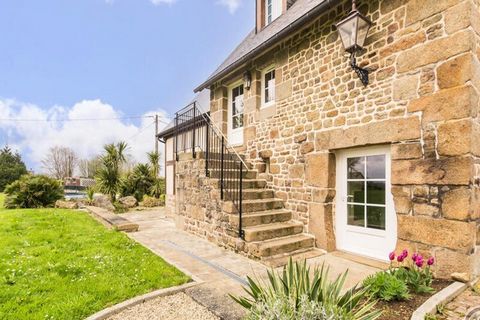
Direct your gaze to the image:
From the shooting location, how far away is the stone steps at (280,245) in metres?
4.43

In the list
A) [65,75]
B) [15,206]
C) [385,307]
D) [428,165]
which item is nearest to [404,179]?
[428,165]

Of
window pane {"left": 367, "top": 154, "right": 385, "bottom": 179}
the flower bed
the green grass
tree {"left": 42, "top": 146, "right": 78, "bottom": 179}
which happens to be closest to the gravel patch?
the green grass

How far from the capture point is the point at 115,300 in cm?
291

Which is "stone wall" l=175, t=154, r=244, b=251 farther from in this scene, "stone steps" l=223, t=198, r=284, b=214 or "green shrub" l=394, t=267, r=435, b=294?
"green shrub" l=394, t=267, r=435, b=294

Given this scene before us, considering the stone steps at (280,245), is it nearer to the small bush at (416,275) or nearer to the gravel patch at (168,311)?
the gravel patch at (168,311)

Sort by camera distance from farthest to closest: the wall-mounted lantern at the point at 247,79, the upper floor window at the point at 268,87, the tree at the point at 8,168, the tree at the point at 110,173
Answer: the tree at the point at 8,168, the tree at the point at 110,173, the wall-mounted lantern at the point at 247,79, the upper floor window at the point at 268,87

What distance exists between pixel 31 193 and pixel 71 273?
365 inches

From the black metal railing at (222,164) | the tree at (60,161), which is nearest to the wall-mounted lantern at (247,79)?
the black metal railing at (222,164)

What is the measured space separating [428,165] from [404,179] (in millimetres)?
357

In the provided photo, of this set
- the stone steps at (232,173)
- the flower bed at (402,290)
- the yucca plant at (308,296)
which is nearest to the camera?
the yucca plant at (308,296)

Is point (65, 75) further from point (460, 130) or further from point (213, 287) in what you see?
point (460, 130)

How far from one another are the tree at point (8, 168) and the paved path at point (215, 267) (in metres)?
26.7

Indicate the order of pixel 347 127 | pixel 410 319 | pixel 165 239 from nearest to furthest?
pixel 410 319, pixel 347 127, pixel 165 239

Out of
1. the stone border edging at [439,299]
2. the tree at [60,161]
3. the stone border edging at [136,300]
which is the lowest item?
the stone border edging at [136,300]
